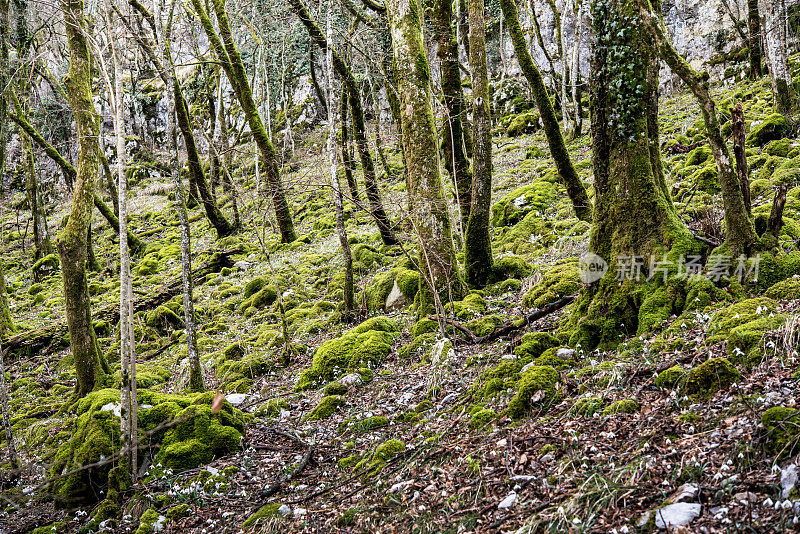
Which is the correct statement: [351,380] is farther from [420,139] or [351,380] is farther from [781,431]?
[781,431]

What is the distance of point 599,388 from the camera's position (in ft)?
14.7

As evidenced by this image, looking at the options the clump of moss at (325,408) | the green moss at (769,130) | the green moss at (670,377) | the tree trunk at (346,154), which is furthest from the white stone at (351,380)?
the green moss at (769,130)

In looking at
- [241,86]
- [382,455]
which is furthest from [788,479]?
[241,86]

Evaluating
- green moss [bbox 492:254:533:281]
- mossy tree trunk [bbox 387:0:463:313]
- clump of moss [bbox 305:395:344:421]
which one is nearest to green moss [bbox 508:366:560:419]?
clump of moss [bbox 305:395:344:421]

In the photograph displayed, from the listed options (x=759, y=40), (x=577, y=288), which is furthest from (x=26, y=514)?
(x=759, y=40)

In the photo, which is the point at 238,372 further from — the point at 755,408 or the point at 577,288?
the point at 755,408

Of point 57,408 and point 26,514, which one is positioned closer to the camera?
point 26,514

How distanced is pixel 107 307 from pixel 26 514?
30.6 ft

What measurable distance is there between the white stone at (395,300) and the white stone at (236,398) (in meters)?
3.30

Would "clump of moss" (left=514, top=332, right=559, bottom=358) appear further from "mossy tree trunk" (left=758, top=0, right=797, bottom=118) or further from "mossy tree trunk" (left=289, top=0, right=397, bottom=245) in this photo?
"mossy tree trunk" (left=758, top=0, right=797, bottom=118)

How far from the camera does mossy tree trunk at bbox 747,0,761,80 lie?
1542cm

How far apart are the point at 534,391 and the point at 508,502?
149 cm

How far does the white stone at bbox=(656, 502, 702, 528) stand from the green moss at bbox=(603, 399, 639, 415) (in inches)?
49.1

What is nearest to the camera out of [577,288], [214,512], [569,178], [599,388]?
[599,388]
